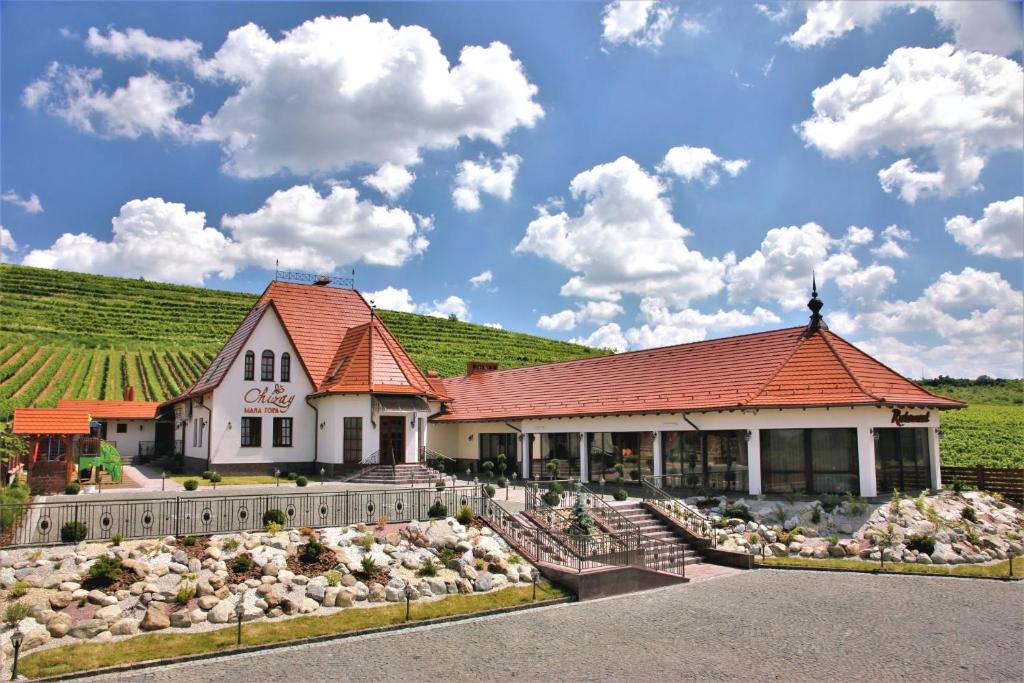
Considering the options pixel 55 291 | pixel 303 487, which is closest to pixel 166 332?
pixel 55 291

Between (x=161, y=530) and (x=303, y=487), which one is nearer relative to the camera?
(x=161, y=530)

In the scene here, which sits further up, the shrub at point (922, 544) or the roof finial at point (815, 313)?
the roof finial at point (815, 313)

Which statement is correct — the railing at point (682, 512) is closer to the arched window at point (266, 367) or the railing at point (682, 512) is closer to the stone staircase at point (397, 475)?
the stone staircase at point (397, 475)

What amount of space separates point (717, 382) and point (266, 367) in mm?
19686

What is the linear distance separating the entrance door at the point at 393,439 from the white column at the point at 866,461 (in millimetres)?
17719

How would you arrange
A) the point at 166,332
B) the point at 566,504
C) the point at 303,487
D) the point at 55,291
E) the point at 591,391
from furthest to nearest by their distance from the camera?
the point at 55,291
the point at 166,332
the point at 591,391
the point at 303,487
the point at 566,504

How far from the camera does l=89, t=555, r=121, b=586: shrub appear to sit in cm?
1470

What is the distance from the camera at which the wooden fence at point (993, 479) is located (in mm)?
26203

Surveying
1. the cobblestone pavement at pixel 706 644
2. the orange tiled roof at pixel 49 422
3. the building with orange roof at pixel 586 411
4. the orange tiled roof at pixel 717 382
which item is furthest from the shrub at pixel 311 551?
the orange tiled roof at pixel 717 382

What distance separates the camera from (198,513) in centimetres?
1778

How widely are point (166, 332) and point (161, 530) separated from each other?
228ft

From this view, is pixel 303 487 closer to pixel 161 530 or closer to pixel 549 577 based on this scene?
pixel 161 530

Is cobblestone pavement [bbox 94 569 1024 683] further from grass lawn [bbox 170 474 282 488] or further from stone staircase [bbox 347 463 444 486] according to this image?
grass lawn [bbox 170 474 282 488]

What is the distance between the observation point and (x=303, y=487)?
2580 centimetres
